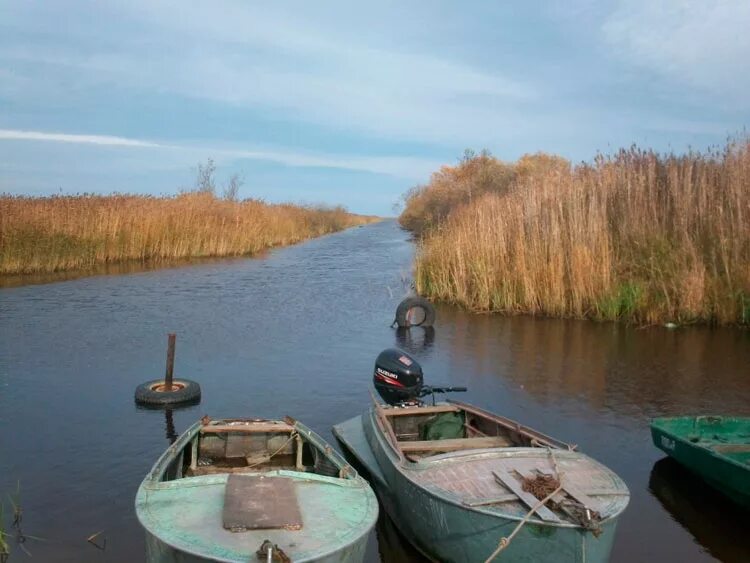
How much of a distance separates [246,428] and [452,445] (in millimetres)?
1913

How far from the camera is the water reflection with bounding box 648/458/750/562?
598 cm

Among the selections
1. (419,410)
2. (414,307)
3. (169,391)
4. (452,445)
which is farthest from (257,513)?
(414,307)

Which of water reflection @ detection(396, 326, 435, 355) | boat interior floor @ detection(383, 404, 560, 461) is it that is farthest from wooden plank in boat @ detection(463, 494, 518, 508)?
water reflection @ detection(396, 326, 435, 355)

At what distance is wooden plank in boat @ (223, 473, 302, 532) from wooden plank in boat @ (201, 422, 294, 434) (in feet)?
4.68

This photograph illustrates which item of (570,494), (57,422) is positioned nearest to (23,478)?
(57,422)

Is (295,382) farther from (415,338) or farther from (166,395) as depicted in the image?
(415,338)

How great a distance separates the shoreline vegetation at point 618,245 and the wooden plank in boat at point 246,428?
387 inches

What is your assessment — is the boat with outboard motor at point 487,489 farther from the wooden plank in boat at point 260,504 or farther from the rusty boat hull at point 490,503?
the wooden plank in boat at point 260,504

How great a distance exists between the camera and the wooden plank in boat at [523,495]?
183 inches

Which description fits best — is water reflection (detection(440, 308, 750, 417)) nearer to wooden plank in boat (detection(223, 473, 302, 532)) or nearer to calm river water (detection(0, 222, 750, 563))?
calm river water (detection(0, 222, 750, 563))

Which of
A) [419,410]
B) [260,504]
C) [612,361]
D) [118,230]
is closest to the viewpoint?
[260,504]

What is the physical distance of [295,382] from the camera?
34.8ft

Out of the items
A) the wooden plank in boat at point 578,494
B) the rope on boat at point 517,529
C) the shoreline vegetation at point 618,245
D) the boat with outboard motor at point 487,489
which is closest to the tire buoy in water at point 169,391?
the boat with outboard motor at point 487,489

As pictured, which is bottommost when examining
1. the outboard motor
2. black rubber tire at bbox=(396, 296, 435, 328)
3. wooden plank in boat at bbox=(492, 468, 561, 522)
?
wooden plank in boat at bbox=(492, 468, 561, 522)
